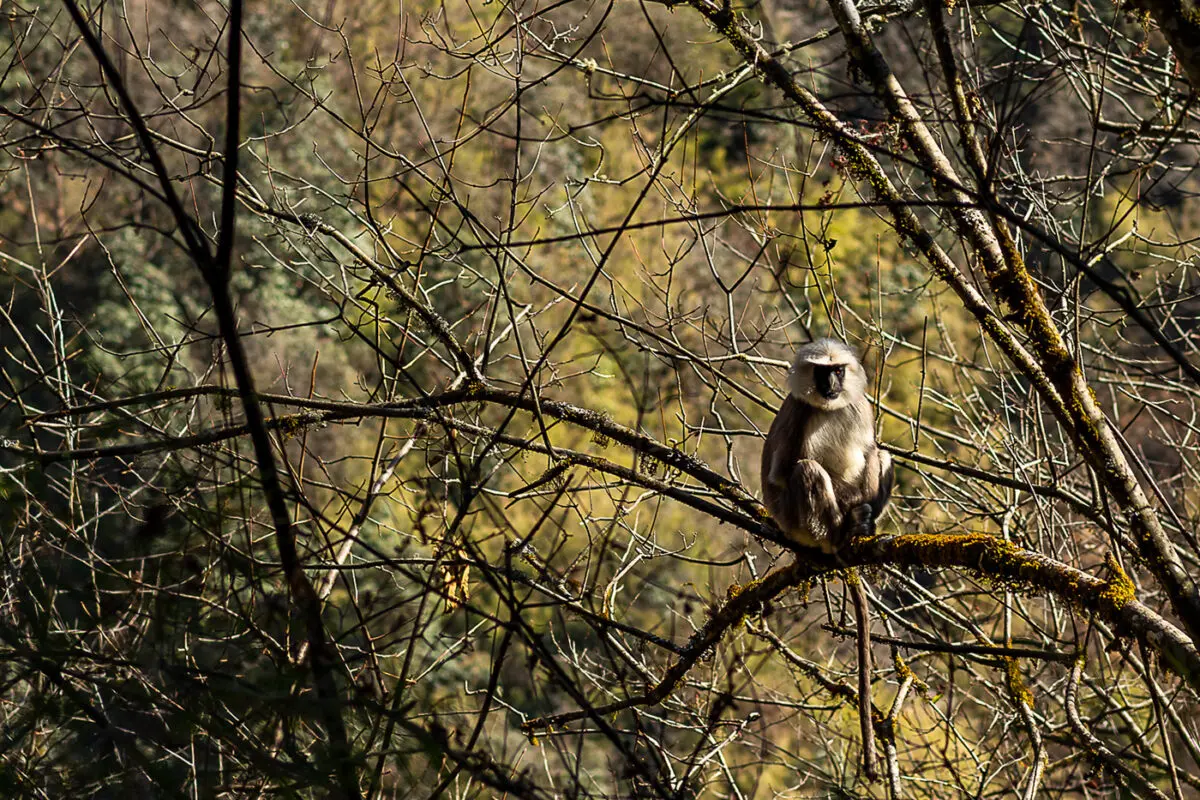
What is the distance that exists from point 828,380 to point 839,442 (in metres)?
0.34

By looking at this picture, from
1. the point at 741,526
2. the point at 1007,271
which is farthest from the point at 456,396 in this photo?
the point at 1007,271

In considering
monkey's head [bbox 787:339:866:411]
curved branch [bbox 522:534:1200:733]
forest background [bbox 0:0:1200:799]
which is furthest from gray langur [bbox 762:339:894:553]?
curved branch [bbox 522:534:1200:733]

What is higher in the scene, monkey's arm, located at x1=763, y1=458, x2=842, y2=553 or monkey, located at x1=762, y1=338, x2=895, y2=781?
monkey, located at x1=762, y1=338, x2=895, y2=781

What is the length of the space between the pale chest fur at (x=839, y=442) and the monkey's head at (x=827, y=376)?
7 cm

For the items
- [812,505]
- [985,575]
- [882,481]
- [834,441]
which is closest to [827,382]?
[834,441]

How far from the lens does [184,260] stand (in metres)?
26.5

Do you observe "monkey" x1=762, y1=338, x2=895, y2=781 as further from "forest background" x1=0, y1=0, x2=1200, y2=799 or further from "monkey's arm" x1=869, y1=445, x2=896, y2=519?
"forest background" x1=0, y1=0, x2=1200, y2=799

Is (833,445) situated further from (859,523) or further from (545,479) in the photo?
(545,479)

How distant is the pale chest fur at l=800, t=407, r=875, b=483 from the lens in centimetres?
571

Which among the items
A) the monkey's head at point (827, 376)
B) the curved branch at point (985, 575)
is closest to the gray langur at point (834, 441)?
the monkey's head at point (827, 376)

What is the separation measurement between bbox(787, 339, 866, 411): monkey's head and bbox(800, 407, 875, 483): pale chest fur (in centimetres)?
7

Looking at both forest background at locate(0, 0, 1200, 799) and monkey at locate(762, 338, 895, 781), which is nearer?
forest background at locate(0, 0, 1200, 799)

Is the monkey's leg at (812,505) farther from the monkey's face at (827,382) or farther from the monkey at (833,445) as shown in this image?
the monkey's face at (827,382)

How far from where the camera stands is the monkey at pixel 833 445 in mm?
5570
